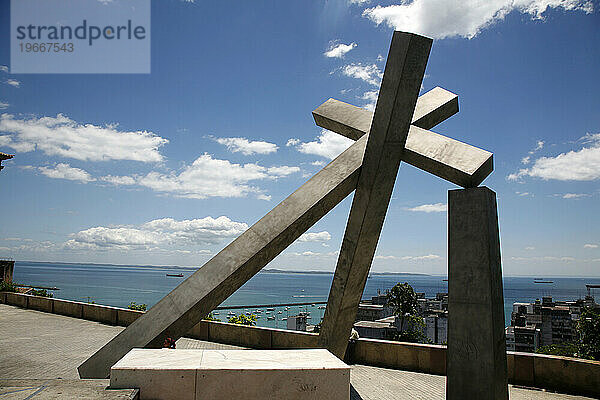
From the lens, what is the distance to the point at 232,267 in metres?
7.09

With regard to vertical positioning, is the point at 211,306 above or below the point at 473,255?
below

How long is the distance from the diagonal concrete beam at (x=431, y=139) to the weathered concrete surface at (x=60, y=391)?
220 inches

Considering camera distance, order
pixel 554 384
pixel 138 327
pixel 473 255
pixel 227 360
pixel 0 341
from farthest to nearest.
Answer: pixel 0 341 → pixel 554 384 → pixel 138 327 → pixel 473 255 → pixel 227 360

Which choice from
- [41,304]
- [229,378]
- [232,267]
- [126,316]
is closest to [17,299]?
[41,304]

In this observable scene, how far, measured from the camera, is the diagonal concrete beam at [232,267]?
6.73 meters

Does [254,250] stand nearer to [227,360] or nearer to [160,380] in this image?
[227,360]

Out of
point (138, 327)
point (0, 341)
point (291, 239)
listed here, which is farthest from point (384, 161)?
point (0, 341)

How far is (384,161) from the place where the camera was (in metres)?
7.63

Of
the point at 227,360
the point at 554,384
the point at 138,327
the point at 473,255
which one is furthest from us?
the point at 554,384

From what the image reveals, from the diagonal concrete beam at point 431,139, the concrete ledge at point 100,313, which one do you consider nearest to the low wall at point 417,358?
the concrete ledge at point 100,313

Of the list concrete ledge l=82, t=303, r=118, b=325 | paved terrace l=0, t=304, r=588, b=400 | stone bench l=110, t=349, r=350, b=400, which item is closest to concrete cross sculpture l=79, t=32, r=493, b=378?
paved terrace l=0, t=304, r=588, b=400

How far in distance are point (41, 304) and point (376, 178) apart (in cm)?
1999

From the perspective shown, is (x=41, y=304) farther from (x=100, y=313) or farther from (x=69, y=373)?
(x=69, y=373)

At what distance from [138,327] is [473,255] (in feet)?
18.3
